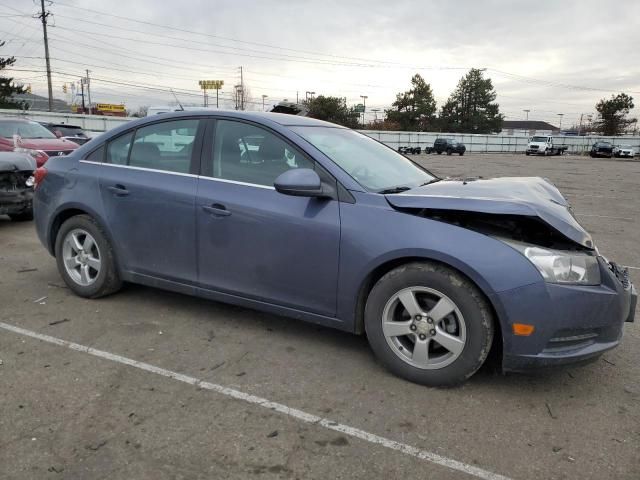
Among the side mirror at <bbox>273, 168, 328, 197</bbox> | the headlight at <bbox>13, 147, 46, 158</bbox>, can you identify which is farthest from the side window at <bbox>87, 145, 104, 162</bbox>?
the headlight at <bbox>13, 147, 46, 158</bbox>

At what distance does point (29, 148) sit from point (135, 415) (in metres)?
9.86

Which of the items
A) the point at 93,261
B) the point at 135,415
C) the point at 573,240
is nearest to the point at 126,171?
the point at 93,261

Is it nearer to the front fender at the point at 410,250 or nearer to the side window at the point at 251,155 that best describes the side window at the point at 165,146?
the side window at the point at 251,155

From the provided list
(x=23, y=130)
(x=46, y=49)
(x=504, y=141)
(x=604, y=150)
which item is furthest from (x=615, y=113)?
(x=23, y=130)

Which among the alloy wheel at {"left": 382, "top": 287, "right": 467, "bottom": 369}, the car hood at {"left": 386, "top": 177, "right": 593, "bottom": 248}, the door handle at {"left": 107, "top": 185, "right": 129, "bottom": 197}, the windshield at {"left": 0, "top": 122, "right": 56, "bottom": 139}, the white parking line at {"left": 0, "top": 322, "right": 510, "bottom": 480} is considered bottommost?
the white parking line at {"left": 0, "top": 322, "right": 510, "bottom": 480}

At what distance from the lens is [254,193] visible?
360cm

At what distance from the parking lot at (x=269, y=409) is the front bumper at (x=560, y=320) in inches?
12.1

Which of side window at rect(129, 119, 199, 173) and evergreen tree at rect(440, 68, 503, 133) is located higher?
evergreen tree at rect(440, 68, 503, 133)

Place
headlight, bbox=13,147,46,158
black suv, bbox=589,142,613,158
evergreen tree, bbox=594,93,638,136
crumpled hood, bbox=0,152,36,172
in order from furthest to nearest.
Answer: evergreen tree, bbox=594,93,638,136 → black suv, bbox=589,142,613,158 → headlight, bbox=13,147,46,158 → crumpled hood, bbox=0,152,36,172

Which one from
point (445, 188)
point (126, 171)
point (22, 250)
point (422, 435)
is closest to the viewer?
point (422, 435)

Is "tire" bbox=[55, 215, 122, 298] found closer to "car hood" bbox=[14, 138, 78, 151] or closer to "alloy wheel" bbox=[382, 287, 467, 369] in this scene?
"alloy wheel" bbox=[382, 287, 467, 369]

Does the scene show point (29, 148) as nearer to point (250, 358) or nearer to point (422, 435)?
point (250, 358)

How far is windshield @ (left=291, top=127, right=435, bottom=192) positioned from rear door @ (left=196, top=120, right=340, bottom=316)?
211 mm

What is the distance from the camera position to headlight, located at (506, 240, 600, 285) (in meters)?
2.81
